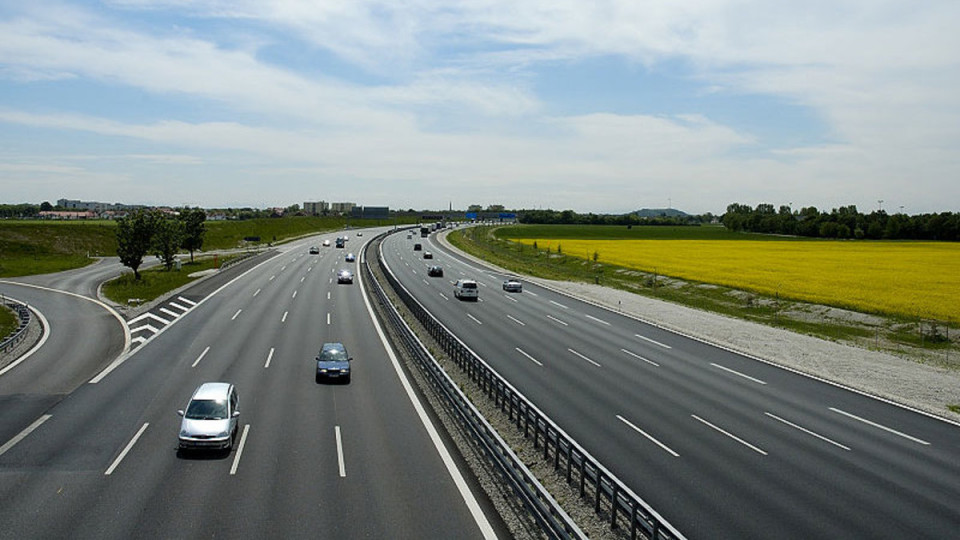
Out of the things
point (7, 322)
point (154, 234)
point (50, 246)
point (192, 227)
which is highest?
point (192, 227)

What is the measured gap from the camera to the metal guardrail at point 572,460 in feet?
42.5

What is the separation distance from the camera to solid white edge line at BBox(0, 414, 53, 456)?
63.7 ft

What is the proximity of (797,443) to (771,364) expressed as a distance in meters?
13.2

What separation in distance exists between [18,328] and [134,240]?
27888mm

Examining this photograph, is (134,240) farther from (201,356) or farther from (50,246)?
(50,246)

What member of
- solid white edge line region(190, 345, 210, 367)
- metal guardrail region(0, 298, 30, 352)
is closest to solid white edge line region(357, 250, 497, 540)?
solid white edge line region(190, 345, 210, 367)

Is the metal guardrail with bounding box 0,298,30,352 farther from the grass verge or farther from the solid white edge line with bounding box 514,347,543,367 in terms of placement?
the grass verge

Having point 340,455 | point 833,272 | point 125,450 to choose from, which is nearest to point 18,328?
point 125,450

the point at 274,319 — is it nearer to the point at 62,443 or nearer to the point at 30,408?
the point at 30,408

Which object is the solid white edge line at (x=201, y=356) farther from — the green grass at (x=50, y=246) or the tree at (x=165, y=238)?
the green grass at (x=50, y=246)

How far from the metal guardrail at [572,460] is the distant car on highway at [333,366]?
5.24 metres

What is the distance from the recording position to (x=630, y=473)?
17.7m

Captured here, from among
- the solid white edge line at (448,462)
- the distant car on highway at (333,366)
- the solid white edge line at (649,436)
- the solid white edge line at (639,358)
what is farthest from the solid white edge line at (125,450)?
the solid white edge line at (639,358)

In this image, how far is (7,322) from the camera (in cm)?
4375
